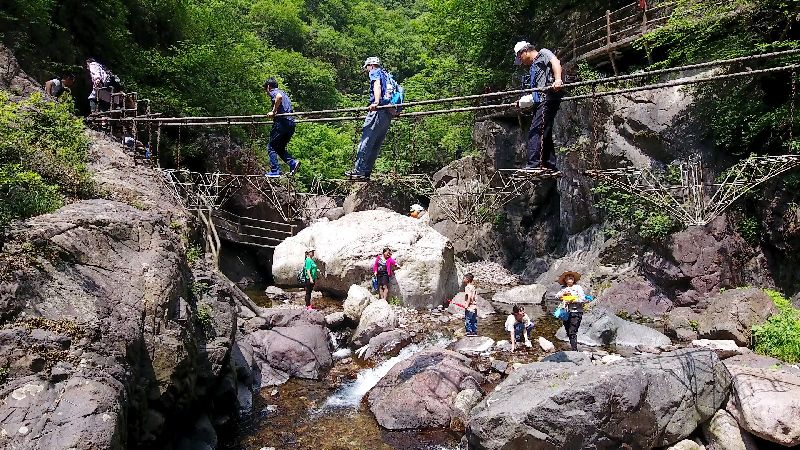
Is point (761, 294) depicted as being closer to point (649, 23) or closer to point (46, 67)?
point (649, 23)

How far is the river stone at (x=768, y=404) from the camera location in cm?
559

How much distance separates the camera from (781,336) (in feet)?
29.0

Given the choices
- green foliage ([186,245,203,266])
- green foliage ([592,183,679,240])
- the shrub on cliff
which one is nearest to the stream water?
green foliage ([186,245,203,266])

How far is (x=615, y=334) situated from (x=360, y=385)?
17.9 feet

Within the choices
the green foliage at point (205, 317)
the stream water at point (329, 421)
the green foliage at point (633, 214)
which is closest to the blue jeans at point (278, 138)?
the green foliage at point (205, 317)

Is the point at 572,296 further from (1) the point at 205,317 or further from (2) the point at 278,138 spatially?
(1) the point at 205,317

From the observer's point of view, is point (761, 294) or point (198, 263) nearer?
point (198, 263)

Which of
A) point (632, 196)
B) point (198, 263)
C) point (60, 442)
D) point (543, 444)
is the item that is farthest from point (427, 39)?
point (60, 442)

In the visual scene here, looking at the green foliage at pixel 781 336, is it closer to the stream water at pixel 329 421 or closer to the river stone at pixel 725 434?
the river stone at pixel 725 434

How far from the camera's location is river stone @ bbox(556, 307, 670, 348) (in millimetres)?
10508

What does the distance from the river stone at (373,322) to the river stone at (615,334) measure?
11.8 feet

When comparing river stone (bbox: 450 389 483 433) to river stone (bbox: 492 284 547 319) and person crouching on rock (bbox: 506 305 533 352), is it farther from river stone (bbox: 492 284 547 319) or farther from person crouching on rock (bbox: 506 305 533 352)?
river stone (bbox: 492 284 547 319)

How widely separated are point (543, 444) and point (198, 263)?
18.2 feet

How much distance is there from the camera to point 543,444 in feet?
18.8
